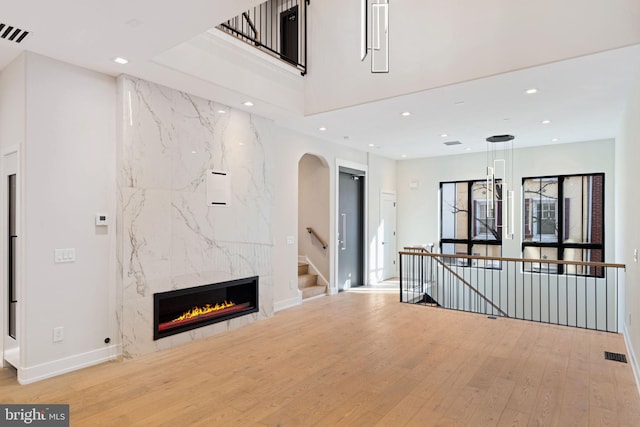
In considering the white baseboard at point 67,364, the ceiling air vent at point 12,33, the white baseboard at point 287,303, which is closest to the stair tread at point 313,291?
the white baseboard at point 287,303

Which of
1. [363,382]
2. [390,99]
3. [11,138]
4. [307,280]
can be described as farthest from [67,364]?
[390,99]

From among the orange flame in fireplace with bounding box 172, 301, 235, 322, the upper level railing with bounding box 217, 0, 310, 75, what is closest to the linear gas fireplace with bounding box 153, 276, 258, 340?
the orange flame in fireplace with bounding box 172, 301, 235, 322

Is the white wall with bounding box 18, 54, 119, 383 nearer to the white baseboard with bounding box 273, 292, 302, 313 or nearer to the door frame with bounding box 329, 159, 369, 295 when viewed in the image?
the white baseboard with bounding box 273, 292, 302, 313

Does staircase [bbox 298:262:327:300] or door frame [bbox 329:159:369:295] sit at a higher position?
door frame [bbox 329:159:369:295]

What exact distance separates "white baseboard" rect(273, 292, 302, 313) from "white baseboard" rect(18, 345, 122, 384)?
254 centimetres

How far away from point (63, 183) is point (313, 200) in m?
4.68

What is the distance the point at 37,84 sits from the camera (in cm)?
362

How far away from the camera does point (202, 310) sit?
5043mm

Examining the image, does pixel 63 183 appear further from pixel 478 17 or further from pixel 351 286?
pixel 351 286

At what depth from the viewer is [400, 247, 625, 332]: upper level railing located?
7.35 meters

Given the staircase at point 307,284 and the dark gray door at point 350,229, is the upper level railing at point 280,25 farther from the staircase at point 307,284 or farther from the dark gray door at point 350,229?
the staircase at point 307,284

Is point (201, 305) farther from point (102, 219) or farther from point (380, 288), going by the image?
point (380, 288)

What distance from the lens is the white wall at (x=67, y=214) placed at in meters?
3.57

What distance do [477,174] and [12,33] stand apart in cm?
833
